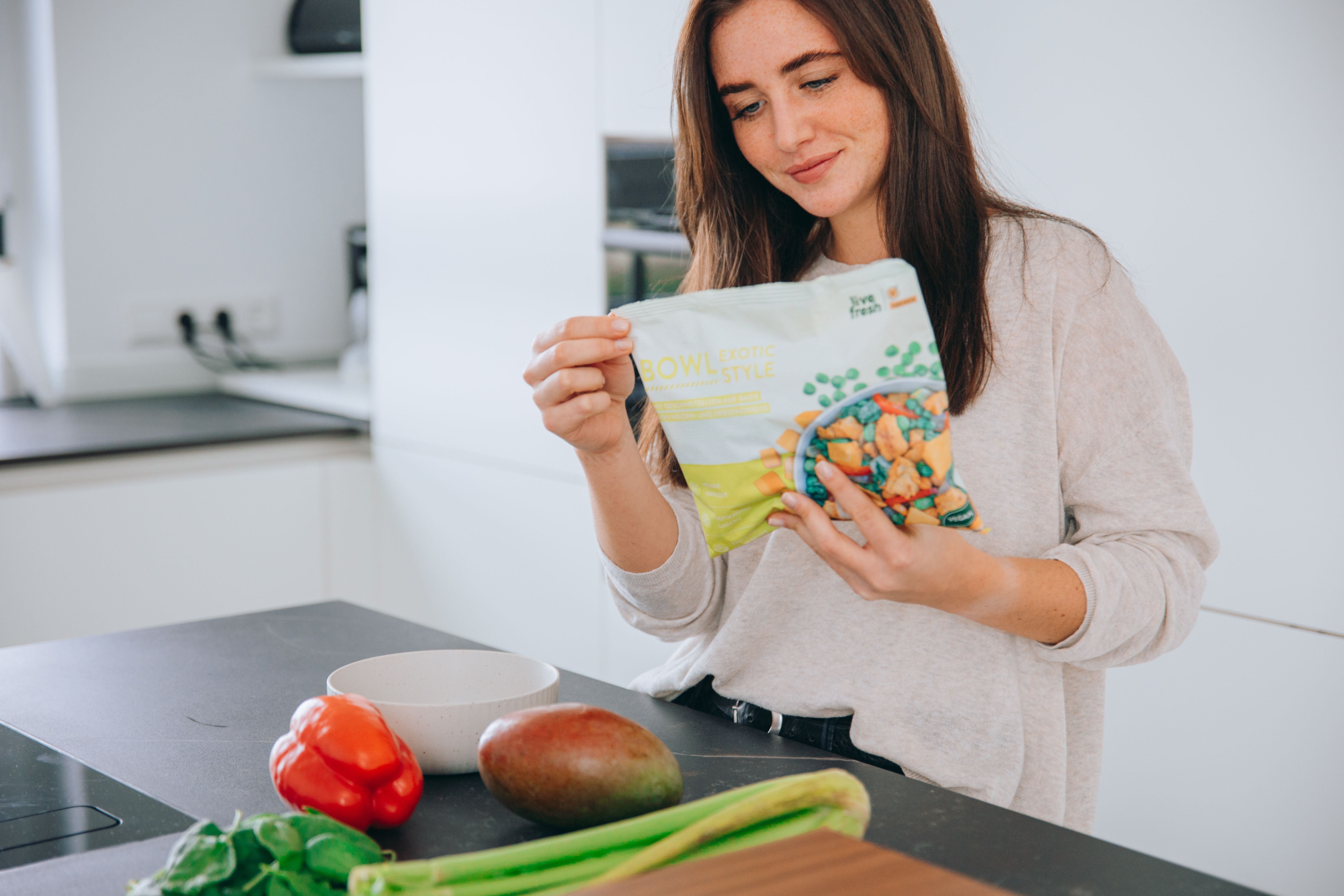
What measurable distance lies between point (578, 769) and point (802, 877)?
201mm

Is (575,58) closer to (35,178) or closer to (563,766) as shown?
(35,178)

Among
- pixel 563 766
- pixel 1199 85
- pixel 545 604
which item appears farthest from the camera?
pixel 545 604

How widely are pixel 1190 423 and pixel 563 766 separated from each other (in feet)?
2.09

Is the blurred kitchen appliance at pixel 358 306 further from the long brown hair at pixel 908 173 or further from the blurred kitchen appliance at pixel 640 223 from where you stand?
the long brown hair at pixel 908 173

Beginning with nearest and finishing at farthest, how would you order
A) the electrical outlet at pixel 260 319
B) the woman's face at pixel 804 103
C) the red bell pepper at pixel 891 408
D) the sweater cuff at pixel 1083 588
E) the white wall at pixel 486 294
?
1. the red bell pepper at pixel 891 408
2. the sweater cuff at pixel 1083 588
3. the woman's face at pixel 804 103
4. the white wall at pixel 486 294
5. the electrical outlet at pixel 260 319

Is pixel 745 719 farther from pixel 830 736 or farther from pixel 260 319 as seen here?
pixel 260 319

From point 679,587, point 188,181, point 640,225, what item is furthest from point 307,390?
point 679,587

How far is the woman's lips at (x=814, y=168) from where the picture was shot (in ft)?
3.66

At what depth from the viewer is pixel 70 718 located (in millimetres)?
1013

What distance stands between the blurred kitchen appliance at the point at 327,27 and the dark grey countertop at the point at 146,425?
0.75 m

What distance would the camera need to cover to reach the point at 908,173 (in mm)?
1135

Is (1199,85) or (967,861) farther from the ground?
(1199,85)

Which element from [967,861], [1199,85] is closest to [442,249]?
[1199,85]

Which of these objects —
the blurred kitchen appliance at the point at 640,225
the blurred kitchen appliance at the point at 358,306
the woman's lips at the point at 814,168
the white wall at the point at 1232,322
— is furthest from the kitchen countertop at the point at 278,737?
the blurred kitchen appliance at the point at 358,306
